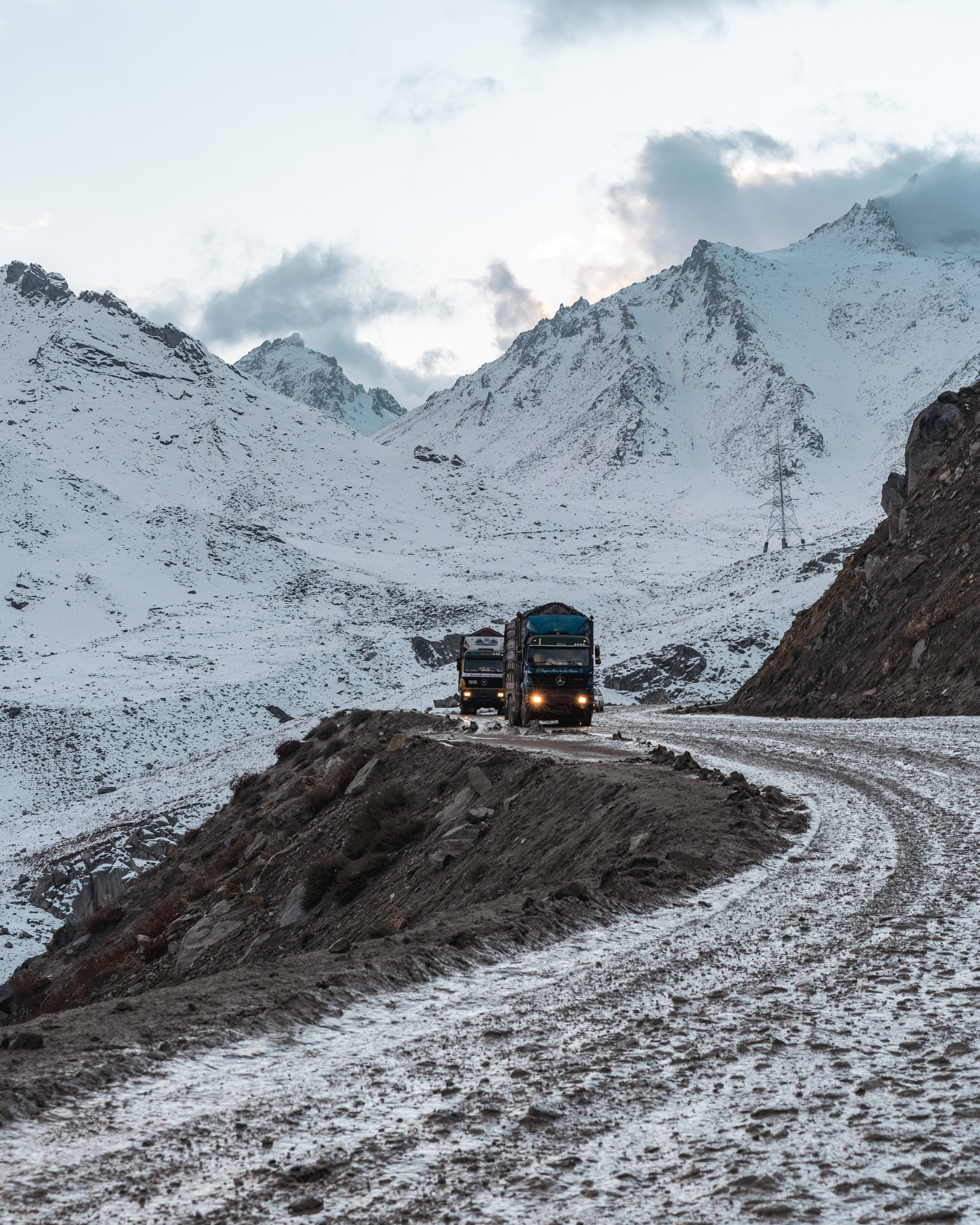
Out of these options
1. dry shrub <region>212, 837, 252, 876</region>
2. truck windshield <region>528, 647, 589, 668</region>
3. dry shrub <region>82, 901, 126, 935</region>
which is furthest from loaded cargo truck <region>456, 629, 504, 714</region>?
dry shrub <region>82, 901, 126, 935</region>

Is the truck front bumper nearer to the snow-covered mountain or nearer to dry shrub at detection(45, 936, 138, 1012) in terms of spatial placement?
dry shrub at detection(45, 936, 138, 1012)

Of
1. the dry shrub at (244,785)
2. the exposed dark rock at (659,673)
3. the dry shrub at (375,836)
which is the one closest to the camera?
the dry shrub at (375,836)

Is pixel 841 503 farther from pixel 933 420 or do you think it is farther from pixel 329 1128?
pixel 329 1128

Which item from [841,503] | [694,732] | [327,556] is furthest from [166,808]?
[841,503]

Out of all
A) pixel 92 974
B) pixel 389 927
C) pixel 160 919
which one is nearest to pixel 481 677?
pixel 160 919

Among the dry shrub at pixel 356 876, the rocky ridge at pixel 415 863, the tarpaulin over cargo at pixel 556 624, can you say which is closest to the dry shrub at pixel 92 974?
the rocky ridge at pixel 415 863

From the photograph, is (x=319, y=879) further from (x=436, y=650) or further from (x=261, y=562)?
(x=261, y=562)

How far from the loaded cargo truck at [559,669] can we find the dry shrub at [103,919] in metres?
12.5

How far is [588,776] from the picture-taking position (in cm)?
1462

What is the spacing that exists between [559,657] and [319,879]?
14.4 metres

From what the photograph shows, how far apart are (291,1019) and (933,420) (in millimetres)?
36674

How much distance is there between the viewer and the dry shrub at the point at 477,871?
11930 millimetres

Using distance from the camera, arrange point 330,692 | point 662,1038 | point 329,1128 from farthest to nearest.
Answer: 1. point 330,692
2. point 662,1038
3. point 329,1128

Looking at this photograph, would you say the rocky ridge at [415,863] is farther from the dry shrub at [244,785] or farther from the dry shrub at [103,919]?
the dry shrub at [244,785]
